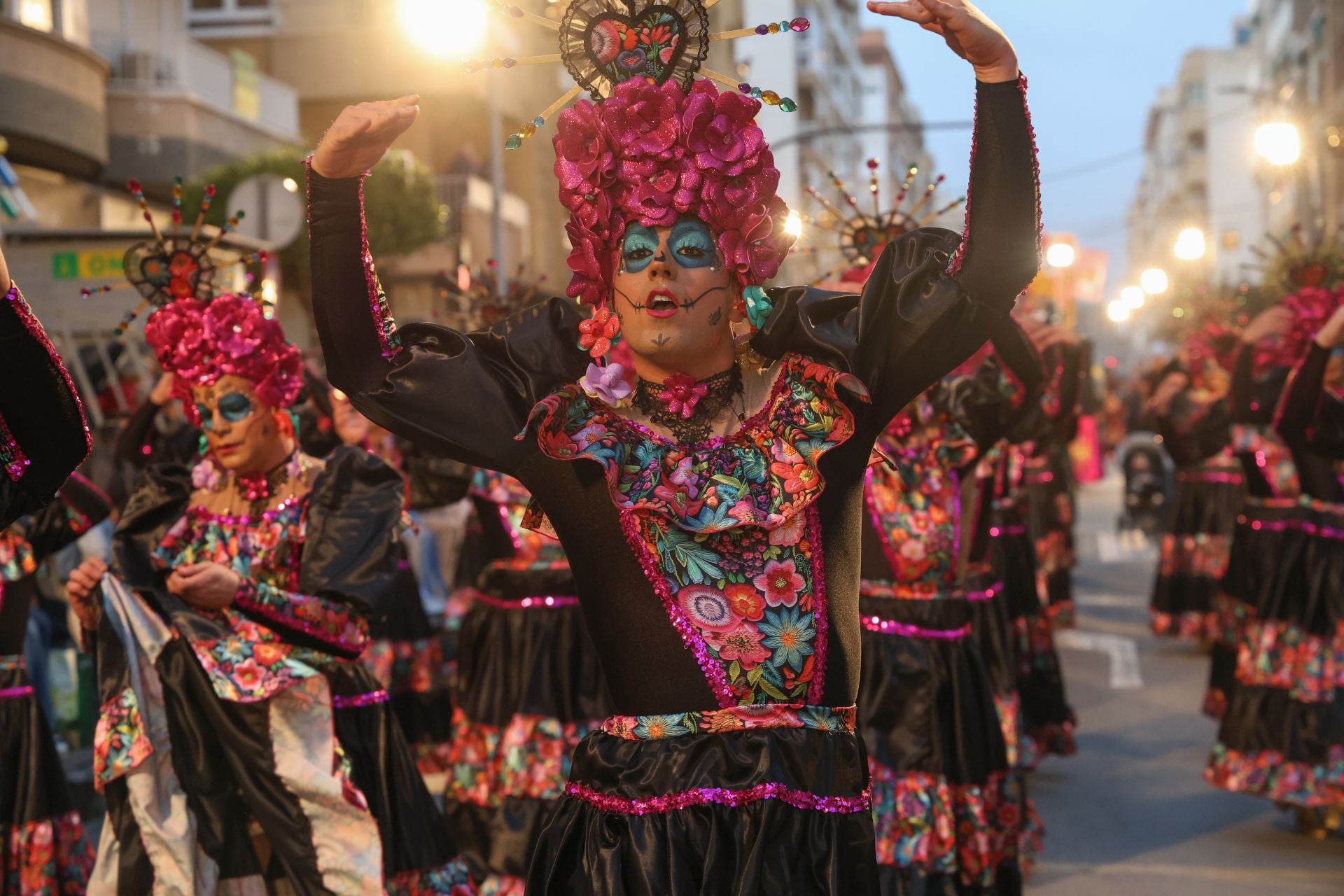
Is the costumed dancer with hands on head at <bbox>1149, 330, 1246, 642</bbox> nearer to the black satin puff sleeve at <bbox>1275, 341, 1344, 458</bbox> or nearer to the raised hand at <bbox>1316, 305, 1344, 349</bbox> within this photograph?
the black satin puff sleeve at <bbox>1275, 341, 1344, 458</bbox>

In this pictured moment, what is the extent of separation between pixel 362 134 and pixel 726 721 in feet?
4.42

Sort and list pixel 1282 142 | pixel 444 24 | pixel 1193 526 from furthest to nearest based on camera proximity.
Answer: pixel 444 24 → pixel 1282 142 → pixel 1193 526

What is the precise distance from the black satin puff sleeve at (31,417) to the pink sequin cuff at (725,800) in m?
1.24

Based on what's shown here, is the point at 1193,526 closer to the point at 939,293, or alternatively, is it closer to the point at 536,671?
the point at 536,671

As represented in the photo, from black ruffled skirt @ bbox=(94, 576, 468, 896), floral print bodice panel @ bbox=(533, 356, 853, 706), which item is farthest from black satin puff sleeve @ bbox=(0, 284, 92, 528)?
black ruffled skirt @ bbox=(94, 576, 468, 896)

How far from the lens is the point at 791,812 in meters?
3.59

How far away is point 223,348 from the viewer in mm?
5871

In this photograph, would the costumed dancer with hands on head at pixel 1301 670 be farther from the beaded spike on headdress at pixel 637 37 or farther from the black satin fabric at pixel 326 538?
the beaded spike on headdress at pixel 637 37

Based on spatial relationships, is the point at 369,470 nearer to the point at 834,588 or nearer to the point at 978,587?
the point at 834,588

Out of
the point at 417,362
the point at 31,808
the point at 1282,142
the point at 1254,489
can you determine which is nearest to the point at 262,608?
the point at 31,808

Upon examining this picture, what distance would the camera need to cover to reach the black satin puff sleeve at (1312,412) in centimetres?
749

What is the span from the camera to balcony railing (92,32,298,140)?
1001 inches

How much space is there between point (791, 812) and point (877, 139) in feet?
363

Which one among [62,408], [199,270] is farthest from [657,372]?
[199,270]
